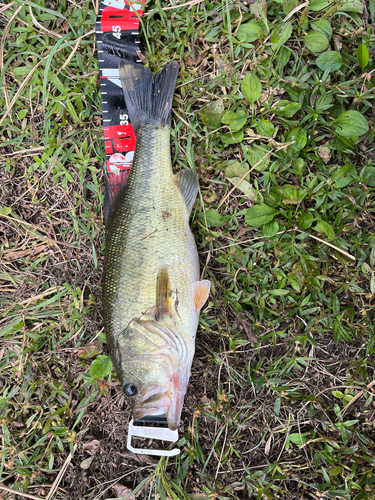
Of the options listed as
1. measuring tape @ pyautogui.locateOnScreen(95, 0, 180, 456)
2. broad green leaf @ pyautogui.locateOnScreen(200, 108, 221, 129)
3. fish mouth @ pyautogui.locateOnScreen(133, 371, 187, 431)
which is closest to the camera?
fish mouth @ pyautogui.locateOnScreen(133, 371, 187, 431)

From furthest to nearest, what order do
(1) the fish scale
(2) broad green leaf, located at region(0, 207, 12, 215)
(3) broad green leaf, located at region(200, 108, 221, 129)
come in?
(2) broad green leaf, located at region(0, 207, 12, 215)
(3) broad green leaf, located at region(200, 108, 221, 129)
(1) the fish scale

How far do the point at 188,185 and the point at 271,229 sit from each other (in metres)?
0.73

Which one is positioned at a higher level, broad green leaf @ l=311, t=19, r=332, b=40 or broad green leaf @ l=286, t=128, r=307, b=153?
broad green leaf @ l=311, t=19, r=332, b=40

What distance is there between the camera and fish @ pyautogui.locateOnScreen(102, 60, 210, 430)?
2104 mm

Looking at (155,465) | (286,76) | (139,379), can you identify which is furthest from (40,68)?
(155,465)

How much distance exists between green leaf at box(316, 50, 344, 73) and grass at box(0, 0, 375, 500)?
0.5 inches

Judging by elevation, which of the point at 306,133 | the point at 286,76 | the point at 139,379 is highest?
the point at 286,76

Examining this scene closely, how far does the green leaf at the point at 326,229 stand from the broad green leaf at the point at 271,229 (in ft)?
1.00

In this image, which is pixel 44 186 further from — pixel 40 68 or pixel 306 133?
A: pixel 306 133

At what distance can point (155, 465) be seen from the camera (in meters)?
2.61

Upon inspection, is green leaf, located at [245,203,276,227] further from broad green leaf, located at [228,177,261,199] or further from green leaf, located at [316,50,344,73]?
green leaf, located at [316,50,344,73]

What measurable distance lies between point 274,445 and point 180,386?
1022 mm

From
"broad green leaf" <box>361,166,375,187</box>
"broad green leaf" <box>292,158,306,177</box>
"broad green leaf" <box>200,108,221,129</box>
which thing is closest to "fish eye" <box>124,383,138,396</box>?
"broad green leaf" <box>292,158,306,177</box>

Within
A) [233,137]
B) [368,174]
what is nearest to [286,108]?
[233,137]
